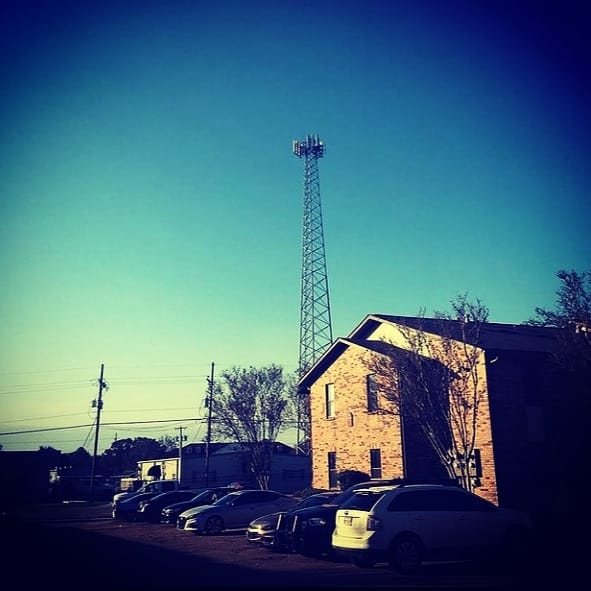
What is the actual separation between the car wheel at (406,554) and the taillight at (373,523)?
0.46m

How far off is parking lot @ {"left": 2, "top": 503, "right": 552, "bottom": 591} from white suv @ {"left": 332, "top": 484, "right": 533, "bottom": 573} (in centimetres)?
39

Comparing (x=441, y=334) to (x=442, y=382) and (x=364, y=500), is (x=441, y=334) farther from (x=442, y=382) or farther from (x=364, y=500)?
(x=364, y=500)

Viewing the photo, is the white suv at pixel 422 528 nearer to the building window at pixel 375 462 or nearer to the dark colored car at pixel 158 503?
the building window at pixel 375 462

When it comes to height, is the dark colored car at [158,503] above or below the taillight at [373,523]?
below

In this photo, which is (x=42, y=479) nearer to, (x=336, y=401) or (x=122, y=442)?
(x=336, y=401)

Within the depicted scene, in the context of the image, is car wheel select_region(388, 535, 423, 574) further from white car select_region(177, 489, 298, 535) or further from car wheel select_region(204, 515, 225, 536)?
car wheel select_region(204, 515, 225, 536)

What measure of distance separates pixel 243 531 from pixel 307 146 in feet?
76.2

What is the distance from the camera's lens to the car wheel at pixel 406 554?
1248cm

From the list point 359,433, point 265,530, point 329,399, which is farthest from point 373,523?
point 329,399

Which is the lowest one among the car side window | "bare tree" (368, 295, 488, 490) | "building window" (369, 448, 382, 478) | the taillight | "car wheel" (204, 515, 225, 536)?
"car wheel" (204, 515, 225, 536)

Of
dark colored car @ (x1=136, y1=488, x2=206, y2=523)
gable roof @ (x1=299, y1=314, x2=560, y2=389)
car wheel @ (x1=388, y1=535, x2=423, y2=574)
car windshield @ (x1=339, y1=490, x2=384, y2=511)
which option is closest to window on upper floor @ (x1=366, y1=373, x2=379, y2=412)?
gable roof @ (x1=299, y1=314, x2=560, y2=389)

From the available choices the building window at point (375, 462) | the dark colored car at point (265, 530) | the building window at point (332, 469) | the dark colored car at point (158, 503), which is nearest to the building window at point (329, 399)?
the building window at point (332, 469)

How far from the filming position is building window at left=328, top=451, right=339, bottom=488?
3117cm

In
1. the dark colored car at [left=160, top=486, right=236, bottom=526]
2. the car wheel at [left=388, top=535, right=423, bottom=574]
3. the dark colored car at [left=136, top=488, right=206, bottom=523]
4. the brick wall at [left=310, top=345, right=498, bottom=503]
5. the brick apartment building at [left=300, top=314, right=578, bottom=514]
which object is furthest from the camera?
the dark colored car at [left=136, top=488, right=206, bottom=523]
